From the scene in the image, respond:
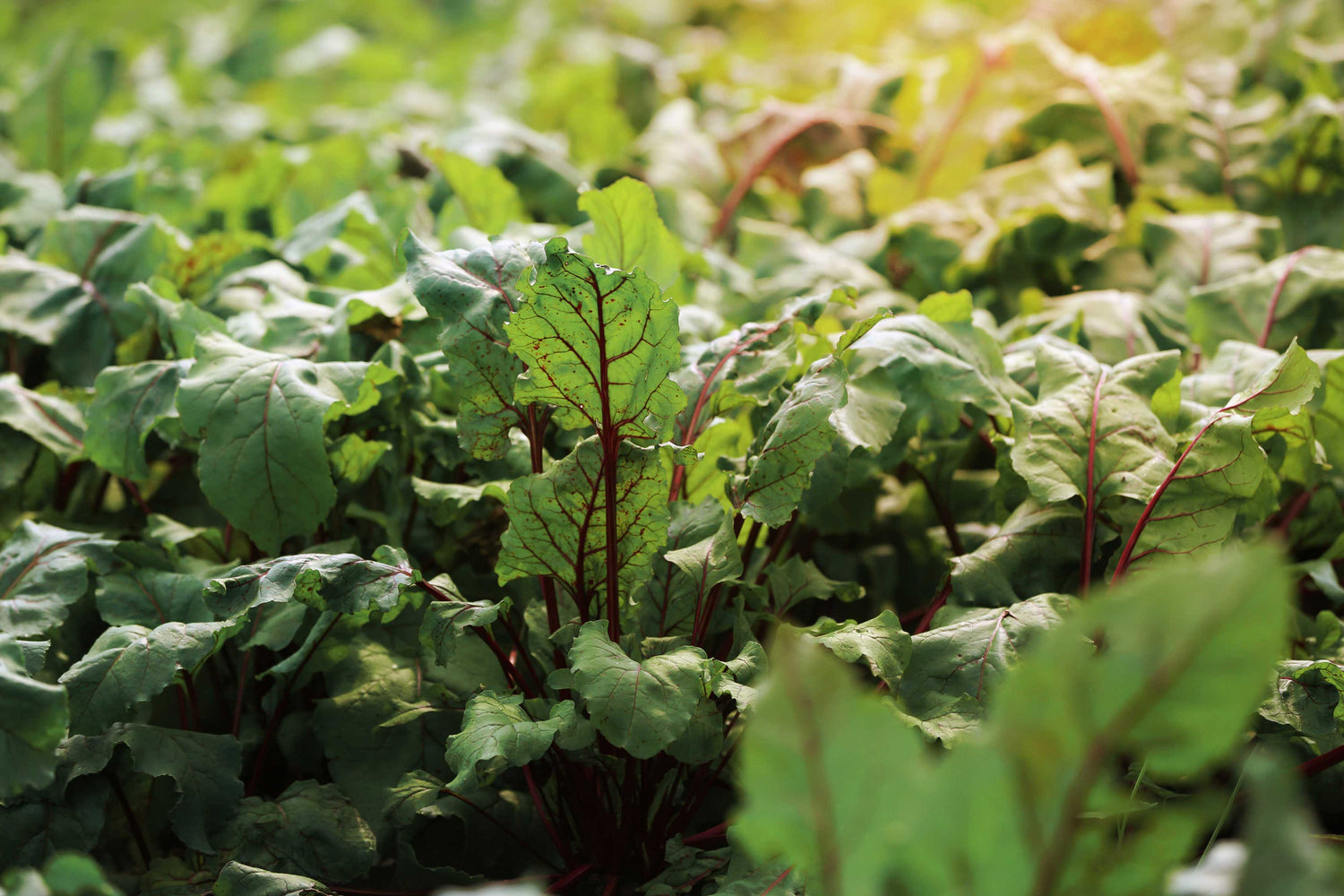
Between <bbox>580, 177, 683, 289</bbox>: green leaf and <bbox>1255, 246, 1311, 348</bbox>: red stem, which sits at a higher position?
<bbox>580, 177, 683, 289</bbox>: green leaf

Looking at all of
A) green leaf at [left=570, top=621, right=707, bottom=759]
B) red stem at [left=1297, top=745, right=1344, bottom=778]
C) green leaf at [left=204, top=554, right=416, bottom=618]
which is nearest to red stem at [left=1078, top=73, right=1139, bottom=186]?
red stem at [left=1297, top=745, right=1344, bottom=778]

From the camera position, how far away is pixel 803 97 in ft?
6.83

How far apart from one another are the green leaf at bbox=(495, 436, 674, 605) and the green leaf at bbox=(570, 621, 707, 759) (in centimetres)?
10

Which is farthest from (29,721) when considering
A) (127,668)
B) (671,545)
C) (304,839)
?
(671,545)

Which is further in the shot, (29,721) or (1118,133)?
(1118,133)

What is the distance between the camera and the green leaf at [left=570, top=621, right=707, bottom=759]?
73 cm

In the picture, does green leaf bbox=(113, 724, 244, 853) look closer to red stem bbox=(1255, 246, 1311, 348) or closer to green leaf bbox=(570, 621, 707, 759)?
green leaf bbox=(570, 621, 707, 759)

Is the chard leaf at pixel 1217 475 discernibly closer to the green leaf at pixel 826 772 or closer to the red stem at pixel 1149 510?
the red stem at pixel 1149 510

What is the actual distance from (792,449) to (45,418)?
0.83m

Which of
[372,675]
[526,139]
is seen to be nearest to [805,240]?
[526,139]

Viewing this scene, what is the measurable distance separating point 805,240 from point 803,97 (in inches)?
27.8

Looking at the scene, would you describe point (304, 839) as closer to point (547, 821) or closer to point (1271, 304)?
point (547, 821)

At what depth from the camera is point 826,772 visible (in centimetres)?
46

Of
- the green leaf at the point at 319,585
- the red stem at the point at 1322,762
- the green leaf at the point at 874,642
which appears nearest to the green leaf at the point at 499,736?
the green leaf at the point at 319,585
